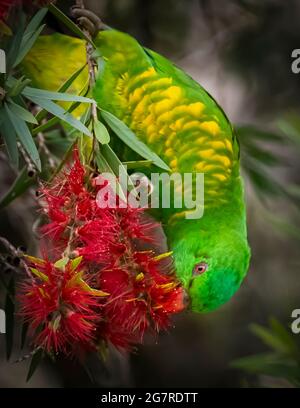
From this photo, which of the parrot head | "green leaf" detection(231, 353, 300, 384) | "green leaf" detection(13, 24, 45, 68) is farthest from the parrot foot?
"green leaf" detection(231, 353, 300, 384)

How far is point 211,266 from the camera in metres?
1.66

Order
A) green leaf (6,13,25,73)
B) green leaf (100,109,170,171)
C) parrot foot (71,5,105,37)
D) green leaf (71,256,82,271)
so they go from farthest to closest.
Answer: parrot foot (71,5,105,37) → green leaf (100,109,170,171) → green leaf (6,13,25,73) → green leaf (71,256,82,271)

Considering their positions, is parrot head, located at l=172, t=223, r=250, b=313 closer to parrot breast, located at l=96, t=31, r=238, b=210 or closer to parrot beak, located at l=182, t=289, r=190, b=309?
parrot beak, located at l=182, t=289, r=190, b=309

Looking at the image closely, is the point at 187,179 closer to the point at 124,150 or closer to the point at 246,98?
the point at 124,150

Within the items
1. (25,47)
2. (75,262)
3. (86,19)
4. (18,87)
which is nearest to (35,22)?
(25,47)

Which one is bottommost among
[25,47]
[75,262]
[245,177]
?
[75,262]

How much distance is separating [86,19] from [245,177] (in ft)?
4.66

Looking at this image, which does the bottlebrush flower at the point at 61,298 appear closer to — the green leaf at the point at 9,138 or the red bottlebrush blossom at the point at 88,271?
the red bottlebrush blossom at the point at 88,271

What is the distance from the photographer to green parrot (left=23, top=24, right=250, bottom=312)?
6.08ft

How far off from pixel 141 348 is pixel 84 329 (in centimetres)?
177

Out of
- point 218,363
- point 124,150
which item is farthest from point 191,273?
point 218,363

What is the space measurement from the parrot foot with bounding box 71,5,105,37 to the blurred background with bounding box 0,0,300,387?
0.30m

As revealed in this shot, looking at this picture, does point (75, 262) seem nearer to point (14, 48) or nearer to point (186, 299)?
point (14, 48)

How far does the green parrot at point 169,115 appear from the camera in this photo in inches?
73.0
